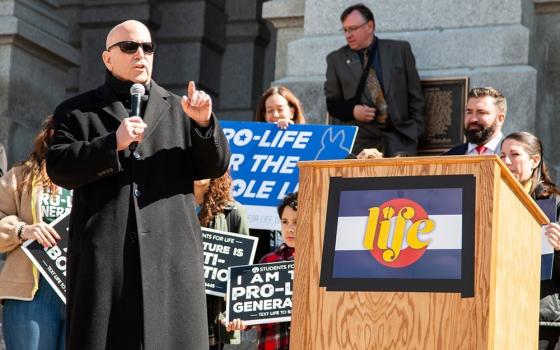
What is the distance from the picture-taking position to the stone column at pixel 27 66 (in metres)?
13.3

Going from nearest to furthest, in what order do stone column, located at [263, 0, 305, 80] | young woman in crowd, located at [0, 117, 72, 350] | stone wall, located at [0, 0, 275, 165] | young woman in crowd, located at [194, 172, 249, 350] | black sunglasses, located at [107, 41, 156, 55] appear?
black sunglasses, located at [107, 41, 156, 55]
young woman in crowd, located at [0, 117, 72, 350]
young woman in crowd, located at [194, 172, 249, 350]
stone column, located at [263, 0, 305, 80]
stone wall, located at [0, 0, 275, 165]

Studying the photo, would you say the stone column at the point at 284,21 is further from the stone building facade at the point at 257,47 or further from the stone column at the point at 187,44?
the stone column at the point at 187,44

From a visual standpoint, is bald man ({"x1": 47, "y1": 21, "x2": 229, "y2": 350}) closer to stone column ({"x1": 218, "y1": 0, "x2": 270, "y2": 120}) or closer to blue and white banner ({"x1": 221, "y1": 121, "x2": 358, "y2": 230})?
blue and white banner ({"x1": 221, "y1": 121, "x2": 358, "y2": 230})

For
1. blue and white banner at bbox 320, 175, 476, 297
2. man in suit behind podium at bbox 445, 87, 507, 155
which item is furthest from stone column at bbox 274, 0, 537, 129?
blue and white banner at bbox 320, 175, 476, 297

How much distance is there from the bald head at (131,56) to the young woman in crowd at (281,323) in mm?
1885

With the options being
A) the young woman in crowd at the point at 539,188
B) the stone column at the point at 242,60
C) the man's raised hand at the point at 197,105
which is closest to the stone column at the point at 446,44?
the young woman in crowd at the point at 539,188

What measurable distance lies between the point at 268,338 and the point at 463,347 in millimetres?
2947

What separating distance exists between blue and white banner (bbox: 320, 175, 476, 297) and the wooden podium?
30 mm

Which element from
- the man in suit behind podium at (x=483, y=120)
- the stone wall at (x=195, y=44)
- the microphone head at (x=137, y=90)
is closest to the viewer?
the microphone head at (x=137, y=90)

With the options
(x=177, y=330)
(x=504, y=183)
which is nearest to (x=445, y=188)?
(x=504, y=183)

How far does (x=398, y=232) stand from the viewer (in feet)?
15.7

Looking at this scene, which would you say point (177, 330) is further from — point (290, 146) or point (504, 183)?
point (290, 146)

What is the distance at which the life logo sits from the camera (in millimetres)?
4766

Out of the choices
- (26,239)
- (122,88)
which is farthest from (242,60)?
(122,88)
